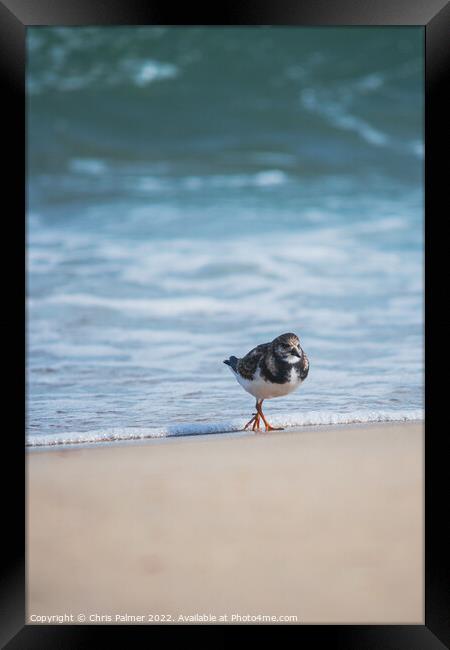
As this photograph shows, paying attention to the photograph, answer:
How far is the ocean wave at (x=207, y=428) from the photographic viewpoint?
279cm

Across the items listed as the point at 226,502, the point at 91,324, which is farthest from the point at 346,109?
the point at 226,502

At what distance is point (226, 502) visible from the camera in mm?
2172

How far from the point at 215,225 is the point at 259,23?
5.78 metres

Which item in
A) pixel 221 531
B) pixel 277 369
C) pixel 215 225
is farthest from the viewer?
pixel 215 225

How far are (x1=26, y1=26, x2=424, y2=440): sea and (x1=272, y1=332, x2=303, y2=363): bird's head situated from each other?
326 millimetres

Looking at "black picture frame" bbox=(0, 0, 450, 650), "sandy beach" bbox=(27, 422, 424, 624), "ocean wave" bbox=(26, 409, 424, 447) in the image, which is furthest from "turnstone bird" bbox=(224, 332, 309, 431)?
"black picture frame" bbox=(0, 0, 450, 650)

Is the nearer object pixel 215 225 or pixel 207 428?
pixel 207 428

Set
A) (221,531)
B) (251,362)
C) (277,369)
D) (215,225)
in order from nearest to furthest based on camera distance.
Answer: (221,531) < (277,369) < (251,362) < (215,225)

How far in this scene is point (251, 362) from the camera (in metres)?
3.05

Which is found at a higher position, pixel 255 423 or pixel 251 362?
pixel 251 362

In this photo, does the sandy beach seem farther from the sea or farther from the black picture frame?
the sea

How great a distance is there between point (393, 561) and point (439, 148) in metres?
1.24

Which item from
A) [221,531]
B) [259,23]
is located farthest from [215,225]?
[221,531]

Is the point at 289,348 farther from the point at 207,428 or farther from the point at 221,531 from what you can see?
the point at 221,531
